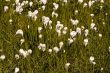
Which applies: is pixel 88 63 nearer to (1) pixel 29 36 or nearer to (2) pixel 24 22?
(1) pixel 29 36

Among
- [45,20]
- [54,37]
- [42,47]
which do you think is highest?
[45,20]

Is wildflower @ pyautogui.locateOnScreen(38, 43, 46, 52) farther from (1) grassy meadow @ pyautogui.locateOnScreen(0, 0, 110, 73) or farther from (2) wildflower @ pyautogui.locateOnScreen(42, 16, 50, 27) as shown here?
(2) wildflower @ pyautogui.locateOnScreen(42, 16, 50, 27)

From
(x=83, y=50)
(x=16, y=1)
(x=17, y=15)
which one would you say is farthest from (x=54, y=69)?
(x=16, y=1)

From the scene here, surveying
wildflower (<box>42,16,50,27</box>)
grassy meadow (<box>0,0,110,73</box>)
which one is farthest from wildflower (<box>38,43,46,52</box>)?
wildflower (<box>42,16,50,27</box>)

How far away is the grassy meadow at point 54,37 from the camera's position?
604 centimetres

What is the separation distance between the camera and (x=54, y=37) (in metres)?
6.69

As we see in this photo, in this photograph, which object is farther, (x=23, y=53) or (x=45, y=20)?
(x=45, y=20)

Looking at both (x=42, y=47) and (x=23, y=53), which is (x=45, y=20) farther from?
(x=23, y=53)

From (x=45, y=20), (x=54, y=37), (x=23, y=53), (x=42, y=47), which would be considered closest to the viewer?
(x=23, y=53)

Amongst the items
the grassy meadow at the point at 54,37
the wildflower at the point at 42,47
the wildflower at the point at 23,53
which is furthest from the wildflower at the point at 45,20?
the wildflower at the point at 23,53

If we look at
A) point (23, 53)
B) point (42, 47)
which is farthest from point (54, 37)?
point (23, 53)

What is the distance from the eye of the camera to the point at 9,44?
648 cm

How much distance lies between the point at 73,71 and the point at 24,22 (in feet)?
5.87

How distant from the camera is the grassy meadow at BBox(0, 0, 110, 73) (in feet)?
19.8
